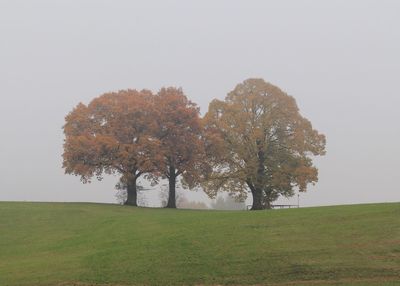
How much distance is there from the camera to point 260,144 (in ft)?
Result: 165

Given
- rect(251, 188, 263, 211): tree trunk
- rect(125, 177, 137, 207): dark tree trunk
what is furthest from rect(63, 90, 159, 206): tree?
rect(251, 188, 263, 211): tree trunk

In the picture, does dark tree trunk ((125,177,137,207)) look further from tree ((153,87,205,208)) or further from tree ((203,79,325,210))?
tree ((203,79,325,210))

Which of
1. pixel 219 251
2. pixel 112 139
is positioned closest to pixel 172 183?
pixel 112 139

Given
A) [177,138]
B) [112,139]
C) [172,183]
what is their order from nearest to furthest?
[112,139]
[177,138]
[172,183]

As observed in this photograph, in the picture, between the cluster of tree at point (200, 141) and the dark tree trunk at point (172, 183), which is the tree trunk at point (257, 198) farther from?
the dark tree trunk at point (172, 183)

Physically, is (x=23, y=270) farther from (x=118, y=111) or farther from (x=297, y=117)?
(x=297, y=117)

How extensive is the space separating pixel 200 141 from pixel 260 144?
647 centimetres

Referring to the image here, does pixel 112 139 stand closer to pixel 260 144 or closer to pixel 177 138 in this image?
pixel 177 138

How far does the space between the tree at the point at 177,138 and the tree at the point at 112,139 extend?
143 centimetres

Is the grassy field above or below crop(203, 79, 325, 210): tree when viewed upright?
below

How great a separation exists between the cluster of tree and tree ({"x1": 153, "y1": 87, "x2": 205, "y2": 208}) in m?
0.11

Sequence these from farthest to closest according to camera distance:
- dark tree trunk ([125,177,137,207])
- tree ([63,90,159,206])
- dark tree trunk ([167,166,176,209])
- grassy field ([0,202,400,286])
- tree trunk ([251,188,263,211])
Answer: dark tree trunk ([167,166,176,209]) → dark tree trunk ([125,177,137,207]) → tree trunk ([251,188,263,211]) → tree ([63,90,159,206]) → grassy field ([0,202,400,286])

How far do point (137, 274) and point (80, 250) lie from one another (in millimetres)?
6185

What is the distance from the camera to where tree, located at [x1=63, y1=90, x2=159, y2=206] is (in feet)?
154
